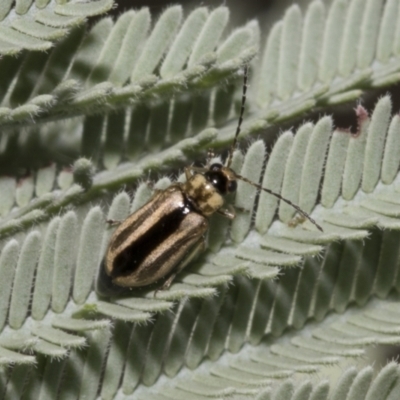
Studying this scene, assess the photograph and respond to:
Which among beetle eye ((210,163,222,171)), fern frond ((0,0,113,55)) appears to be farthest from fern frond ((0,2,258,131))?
beetle eye ((210,163,222,171))

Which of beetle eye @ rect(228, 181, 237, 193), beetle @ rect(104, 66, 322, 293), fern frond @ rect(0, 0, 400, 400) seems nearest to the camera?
fern frond @ rect(0, 0, 400, 400)

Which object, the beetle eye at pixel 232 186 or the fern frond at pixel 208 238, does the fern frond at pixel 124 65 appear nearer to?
the fern frond at pixel 208 238

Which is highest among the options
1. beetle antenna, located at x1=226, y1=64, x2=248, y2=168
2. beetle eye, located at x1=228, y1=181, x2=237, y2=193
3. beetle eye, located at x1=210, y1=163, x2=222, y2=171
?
beetle antenna, located at x1=226, y1=64, x2=248, y2=168

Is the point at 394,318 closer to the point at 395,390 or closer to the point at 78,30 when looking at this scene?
the point at 395,390

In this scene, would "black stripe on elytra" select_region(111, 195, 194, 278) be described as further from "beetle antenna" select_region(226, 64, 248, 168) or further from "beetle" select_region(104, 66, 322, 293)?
"beetle antenna" select_region(226, 64, 248, 168)

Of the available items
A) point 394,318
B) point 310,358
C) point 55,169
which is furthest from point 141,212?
point 394,318

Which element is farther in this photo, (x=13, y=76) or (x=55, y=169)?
(x=55, y=169)

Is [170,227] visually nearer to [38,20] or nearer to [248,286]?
[248,286]

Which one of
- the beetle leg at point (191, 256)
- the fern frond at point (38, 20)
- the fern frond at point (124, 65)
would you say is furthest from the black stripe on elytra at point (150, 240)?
the fern frond at point (38, 20)
